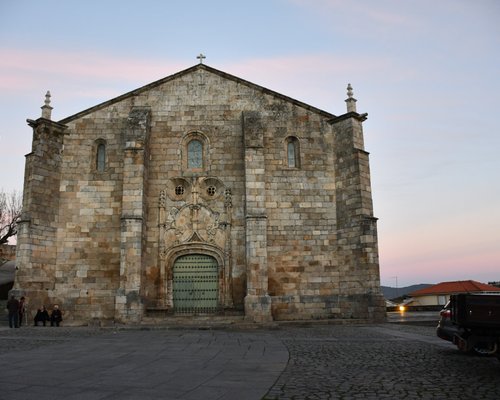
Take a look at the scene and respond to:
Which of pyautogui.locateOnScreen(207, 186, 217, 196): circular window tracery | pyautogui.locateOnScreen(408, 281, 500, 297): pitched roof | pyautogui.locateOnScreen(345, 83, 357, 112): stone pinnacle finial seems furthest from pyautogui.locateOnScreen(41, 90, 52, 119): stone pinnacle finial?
pyautogui.locateOnScreen(408, 281, 500, 297): pitched roof

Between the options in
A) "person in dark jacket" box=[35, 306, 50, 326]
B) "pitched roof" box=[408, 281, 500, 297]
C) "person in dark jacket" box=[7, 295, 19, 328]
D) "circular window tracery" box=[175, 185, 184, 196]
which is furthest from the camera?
"pitched roof" box=[408, 281, 500, 297]

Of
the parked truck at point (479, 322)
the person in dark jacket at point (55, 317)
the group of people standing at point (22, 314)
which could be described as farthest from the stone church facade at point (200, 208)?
the parked truck at point (479, 322)

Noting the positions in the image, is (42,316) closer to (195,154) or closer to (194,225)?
(194,225)

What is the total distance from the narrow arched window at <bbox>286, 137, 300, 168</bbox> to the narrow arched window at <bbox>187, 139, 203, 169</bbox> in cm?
405

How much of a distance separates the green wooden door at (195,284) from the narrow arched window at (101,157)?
5.54 m

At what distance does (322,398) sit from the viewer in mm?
5660

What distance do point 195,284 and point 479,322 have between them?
47.4ft

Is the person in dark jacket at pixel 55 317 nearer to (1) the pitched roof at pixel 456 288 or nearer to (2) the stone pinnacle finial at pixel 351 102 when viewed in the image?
(2) the stone pinnacle finial at pixel 351 102

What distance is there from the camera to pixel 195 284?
2038cm

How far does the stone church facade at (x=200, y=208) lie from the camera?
19391 mm

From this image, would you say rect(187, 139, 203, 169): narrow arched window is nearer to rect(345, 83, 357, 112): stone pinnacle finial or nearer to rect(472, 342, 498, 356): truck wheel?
rect(345, 83, 357, 112): stone pinnacle finial

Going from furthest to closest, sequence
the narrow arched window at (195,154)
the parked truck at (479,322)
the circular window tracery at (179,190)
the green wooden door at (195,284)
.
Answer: the narrow arched window at (195,154) → the circular window tracery at (179,190) → the green wooden door at (195,284) → the parked truck at (479,322)

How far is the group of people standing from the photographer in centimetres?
1731

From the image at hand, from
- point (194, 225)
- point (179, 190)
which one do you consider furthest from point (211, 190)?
point (194, 225)
